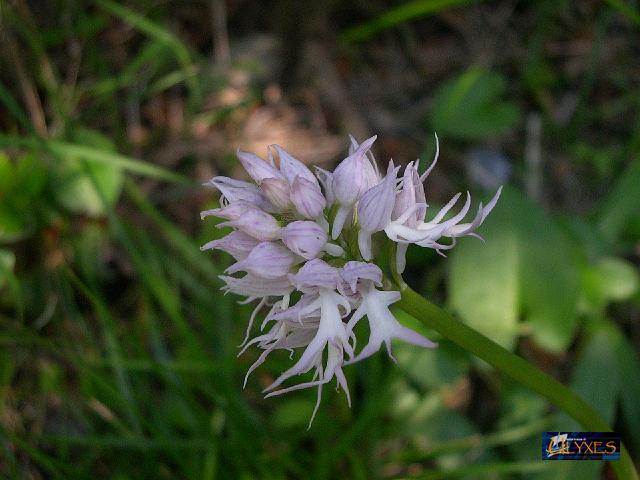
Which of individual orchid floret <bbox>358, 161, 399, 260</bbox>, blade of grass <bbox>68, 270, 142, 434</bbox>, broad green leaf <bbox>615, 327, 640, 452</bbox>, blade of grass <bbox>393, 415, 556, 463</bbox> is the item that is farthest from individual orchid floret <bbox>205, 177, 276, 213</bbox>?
broad green leaf <bbox>615, 327, 640, 452</bbox>

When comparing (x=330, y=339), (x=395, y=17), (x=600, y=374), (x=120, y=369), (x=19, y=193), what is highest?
(x=395, y=17)

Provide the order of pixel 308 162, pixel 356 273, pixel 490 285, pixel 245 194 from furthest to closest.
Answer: pixel 308 162
pixel 490 285
pixel 245 194
pixel 356 273

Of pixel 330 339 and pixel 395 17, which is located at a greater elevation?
pixel 395 17

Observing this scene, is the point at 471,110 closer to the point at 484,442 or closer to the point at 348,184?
the point at 484,442

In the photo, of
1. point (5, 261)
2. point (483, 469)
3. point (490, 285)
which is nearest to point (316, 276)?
point (483, 469)

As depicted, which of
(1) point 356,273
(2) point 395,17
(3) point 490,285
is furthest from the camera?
(2) point 395,17

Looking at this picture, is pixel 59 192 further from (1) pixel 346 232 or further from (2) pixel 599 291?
(2) pixel 599 291

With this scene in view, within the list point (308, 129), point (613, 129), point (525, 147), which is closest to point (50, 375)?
point (308, 129)
